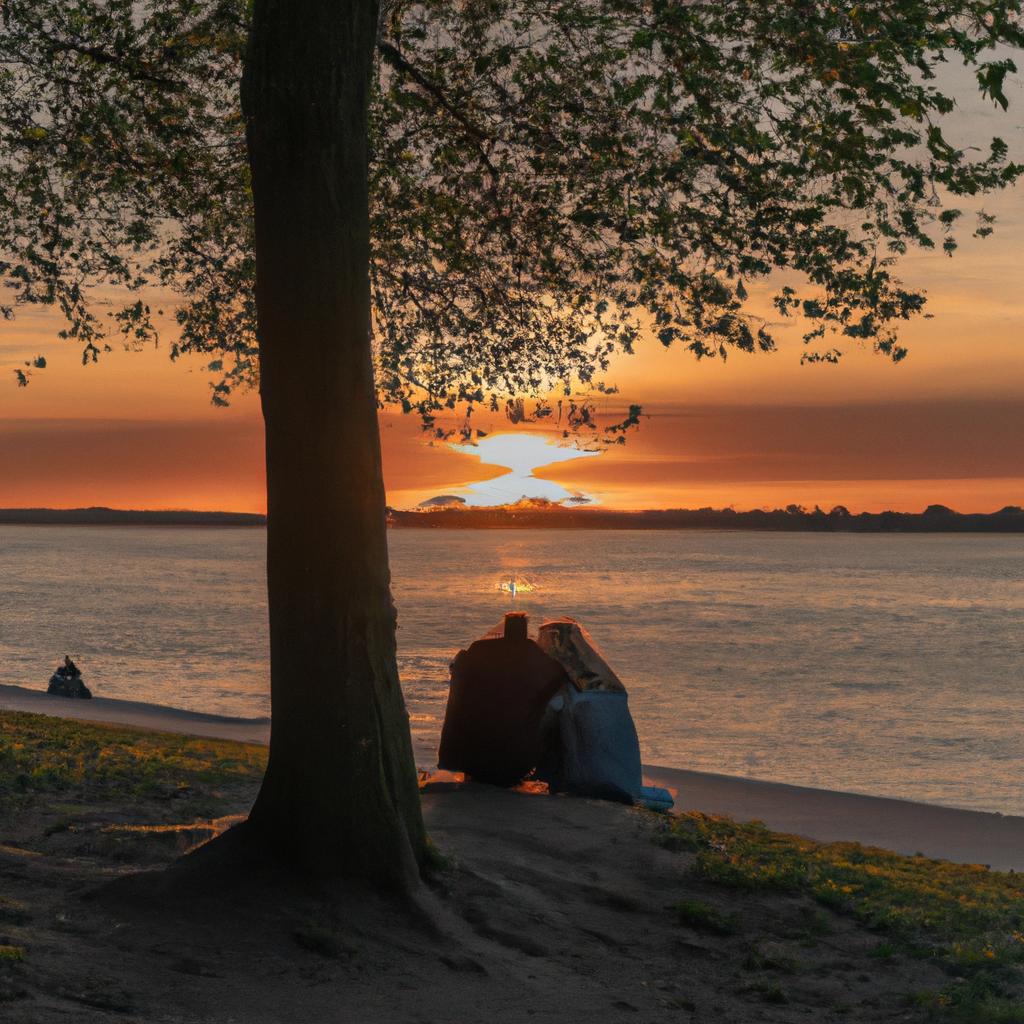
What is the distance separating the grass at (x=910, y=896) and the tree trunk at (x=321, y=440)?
11.1 ft

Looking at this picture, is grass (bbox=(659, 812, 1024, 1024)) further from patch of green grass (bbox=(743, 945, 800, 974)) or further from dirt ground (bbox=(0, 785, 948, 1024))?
patch of green grass (bbox=(743, 945, 800, 974))

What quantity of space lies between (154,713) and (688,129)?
2565 centimetres

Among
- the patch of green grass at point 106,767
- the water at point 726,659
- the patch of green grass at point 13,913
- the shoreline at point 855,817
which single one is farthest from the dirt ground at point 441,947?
the water at point 726,659

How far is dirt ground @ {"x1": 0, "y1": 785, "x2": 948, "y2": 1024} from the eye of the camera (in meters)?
6.46

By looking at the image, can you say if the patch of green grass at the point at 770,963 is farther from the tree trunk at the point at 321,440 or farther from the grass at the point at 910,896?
the tree trunk at the point at 321,440

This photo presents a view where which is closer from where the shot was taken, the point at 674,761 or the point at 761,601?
the point at 674,761

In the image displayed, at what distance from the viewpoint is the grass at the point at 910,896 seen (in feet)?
25.5

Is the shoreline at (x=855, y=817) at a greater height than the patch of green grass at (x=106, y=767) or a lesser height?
lesser

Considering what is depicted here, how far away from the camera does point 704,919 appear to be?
878 centimetres

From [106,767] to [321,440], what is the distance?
6.83 metres

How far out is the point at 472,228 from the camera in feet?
44.1

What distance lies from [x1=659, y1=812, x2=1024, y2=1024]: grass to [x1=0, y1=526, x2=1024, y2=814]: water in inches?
483

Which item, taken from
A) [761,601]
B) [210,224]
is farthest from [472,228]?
[761,601]

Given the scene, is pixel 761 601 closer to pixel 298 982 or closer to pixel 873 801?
pixel 873 801
